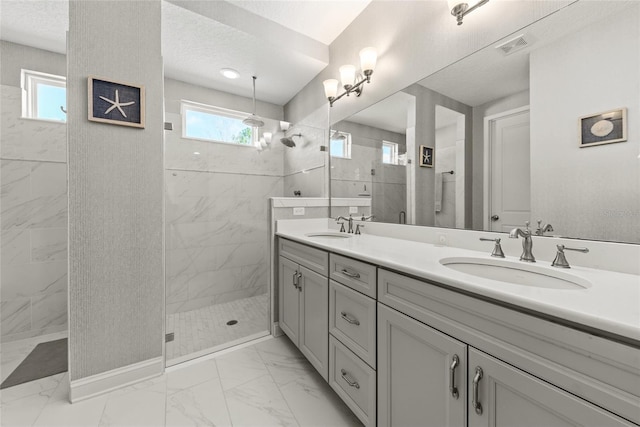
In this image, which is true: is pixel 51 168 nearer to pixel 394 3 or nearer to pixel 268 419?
pixel 268 419

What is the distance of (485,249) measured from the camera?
124 centimetres

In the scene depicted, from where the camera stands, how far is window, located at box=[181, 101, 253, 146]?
2.46m

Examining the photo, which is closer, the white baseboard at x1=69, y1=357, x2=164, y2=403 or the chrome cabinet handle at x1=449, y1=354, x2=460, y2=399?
the chrome cabinet handle at x1=449, y1=354, x2=460, y2=399

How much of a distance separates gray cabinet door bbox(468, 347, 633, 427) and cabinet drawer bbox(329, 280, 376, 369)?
412mm

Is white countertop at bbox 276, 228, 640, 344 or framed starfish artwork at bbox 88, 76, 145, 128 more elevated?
framed starfish artwork at bbox 88, 76, 145, 128

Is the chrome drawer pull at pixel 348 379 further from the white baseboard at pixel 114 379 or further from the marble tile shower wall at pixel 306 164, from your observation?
the marble tile shower wall at pixel 306 164

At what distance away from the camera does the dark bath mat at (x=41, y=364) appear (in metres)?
1.55

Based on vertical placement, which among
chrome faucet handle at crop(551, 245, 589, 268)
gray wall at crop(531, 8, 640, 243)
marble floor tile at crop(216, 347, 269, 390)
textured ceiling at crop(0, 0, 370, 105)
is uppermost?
textured ceiling at crop(0, 0, 370, 105)

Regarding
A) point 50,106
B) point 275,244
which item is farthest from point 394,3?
point 50,106

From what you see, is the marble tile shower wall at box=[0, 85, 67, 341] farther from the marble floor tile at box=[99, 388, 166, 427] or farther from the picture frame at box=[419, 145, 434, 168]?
the picture frame at box=[419, 145, 434, 168]

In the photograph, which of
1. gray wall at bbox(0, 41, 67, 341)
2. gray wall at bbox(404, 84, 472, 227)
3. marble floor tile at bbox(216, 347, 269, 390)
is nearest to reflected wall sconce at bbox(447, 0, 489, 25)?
gray wall at bbox(404, 84, 472, 227)

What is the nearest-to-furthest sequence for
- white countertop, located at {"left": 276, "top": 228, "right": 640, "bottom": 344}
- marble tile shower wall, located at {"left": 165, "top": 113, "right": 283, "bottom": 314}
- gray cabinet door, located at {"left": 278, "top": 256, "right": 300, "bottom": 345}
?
white countertop, located at {"left": 276, "top": 228, "right": 640, "bottom": 344}, gray cabinet door, located at {"left": 278, "top": 256, "right": 300, "bottom": 345}, marble tile shower wall, located at {"left": 165, "top": 113, "right": 283, "bottom": 314}

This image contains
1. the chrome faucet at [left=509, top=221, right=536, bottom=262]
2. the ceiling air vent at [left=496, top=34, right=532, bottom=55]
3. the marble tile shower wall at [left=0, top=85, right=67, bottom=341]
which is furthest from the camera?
the marble tile shower wall at [left=0, top=85, right=67, bottom=341]

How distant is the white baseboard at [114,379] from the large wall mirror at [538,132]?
1.95 metres
